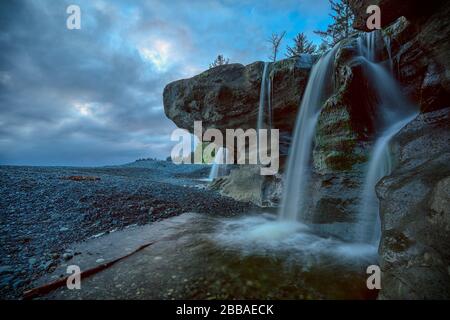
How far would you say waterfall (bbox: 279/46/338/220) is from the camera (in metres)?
8.03

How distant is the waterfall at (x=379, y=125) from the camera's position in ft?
18.3

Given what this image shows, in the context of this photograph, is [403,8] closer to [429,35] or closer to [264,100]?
[429,35]

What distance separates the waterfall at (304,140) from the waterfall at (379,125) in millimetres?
1446

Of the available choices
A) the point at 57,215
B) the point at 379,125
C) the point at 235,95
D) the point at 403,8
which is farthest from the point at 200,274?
the point at 235,95

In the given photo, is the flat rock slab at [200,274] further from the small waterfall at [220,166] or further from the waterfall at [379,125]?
the small waterfall at [220,166]

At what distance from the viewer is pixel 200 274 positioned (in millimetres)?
3490

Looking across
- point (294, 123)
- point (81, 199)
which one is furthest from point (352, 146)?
point (81, 199)

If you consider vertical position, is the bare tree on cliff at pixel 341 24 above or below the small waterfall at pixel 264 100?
above

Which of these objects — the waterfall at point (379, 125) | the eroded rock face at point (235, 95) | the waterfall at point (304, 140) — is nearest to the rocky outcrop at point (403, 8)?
the waterfall at point (379, 125)

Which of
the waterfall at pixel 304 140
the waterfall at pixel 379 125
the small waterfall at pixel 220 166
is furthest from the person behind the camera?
the small waterfall at pixel 220 166

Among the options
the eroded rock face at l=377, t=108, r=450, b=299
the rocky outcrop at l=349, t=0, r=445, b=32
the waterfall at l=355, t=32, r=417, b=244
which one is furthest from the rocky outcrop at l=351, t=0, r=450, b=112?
the waterfall at l=355, t=32, r=417, b=244

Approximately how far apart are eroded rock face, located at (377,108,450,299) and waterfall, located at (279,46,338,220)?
390cm
